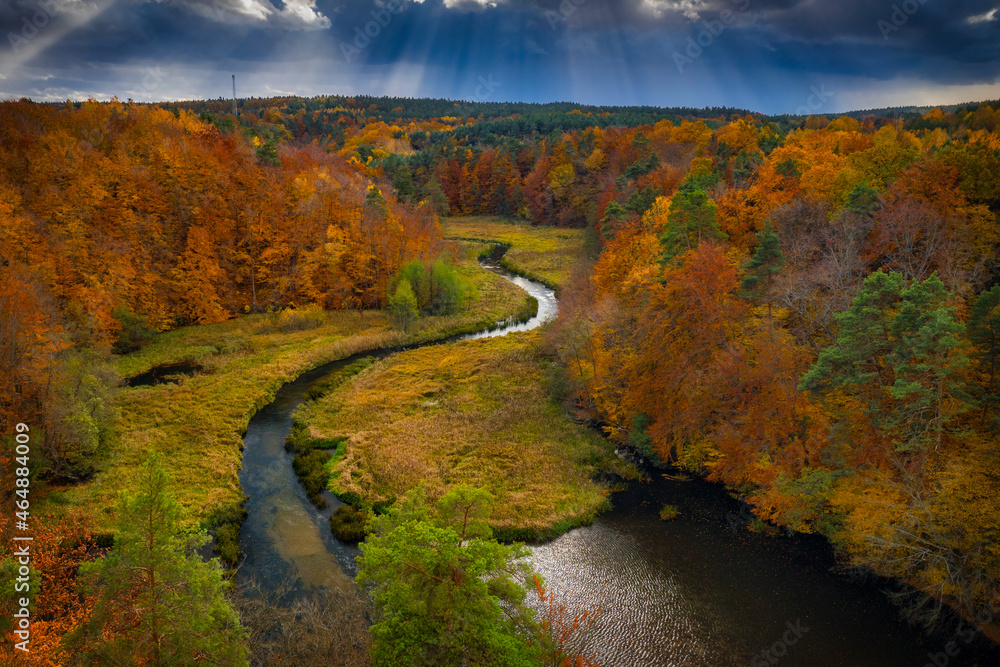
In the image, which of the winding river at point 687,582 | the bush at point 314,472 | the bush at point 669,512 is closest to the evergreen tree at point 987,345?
the winding river at point 687,582

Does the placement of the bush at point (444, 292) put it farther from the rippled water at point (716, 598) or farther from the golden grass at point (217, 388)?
the rippled water at point (716, 598)

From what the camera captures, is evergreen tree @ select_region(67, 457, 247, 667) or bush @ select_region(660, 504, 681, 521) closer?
evergreen tree @ select_region(67, 457, 247, 667)

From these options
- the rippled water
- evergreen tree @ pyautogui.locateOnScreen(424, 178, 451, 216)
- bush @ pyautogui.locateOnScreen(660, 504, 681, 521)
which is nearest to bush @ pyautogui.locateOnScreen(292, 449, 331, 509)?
the rippled water

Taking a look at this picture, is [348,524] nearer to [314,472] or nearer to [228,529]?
[228,529]

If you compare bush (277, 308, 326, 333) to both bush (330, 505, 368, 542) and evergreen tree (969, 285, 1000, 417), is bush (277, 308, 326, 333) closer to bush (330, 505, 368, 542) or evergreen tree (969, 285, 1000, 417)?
bush (330, 505, 368, 542)

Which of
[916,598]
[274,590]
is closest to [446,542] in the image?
[274,590]

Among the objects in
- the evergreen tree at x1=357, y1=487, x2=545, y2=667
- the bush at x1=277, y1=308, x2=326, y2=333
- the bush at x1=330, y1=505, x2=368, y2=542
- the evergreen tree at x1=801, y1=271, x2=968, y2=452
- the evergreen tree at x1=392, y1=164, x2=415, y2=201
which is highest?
the evergreen tree at x1=392, y1=164, x2=415, y2=201
